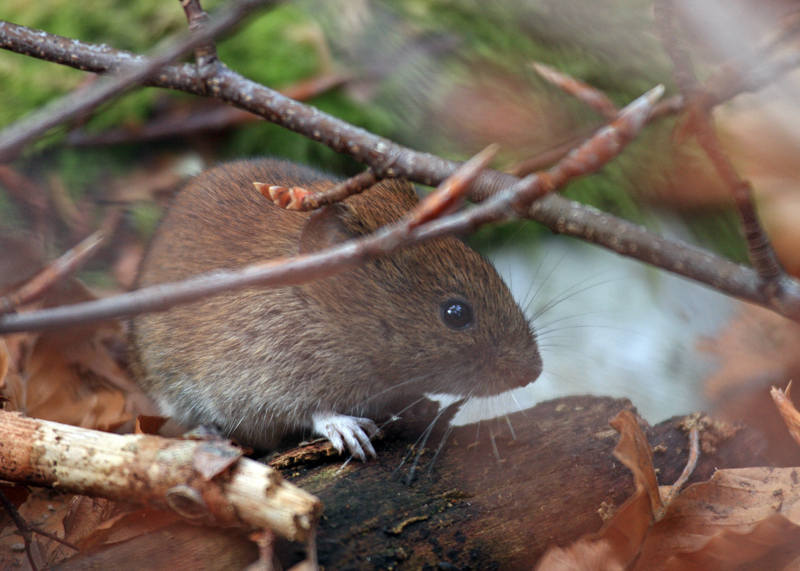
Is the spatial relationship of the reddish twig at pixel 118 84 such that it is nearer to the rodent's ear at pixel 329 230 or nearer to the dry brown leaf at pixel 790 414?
the rodent's ear at pixel 329 230

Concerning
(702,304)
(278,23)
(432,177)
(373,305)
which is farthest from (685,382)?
(278,23)

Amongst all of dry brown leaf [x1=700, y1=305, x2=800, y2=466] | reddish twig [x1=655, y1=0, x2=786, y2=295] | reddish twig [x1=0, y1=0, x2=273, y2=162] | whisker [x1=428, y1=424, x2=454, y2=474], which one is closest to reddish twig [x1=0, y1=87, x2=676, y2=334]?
reddish twig [x1=655, y1=0, x2=786, y2=295]

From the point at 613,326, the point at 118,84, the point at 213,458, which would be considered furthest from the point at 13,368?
the point at 613,326

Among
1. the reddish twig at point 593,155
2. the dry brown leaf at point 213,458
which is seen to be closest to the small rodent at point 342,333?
the dry brown leaf at point 213,458

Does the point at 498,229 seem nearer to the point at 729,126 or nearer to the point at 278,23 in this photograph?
the point at 729,126

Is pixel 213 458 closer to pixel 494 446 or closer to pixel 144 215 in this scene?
pixel 494 446

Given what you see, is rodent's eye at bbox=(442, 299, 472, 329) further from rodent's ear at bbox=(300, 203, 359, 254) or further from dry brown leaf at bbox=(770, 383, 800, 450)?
dry brown leaf at bbox=(770, 383, 800, 450)
